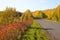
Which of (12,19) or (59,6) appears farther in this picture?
(59,6)

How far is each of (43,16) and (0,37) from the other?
145 m

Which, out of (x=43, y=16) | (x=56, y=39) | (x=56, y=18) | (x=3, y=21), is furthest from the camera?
(x=43, y=16)

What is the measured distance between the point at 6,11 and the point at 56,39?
41.4 feet

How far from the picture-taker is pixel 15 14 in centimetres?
2912

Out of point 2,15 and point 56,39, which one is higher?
point 2,15

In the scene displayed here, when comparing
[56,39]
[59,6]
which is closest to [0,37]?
[56,39]

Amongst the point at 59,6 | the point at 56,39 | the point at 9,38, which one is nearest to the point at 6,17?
the point at 56,39

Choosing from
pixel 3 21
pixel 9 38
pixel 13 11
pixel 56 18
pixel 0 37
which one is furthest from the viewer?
pixel 56 18

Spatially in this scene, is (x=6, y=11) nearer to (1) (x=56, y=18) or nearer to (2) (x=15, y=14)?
(2) (x=15, y=14)

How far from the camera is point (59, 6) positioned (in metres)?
80.1

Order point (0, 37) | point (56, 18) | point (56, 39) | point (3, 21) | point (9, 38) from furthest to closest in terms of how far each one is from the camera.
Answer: point (56, 18) < point (3, 21) < point (56, 39) < point (9, 38) < point (0, 37)

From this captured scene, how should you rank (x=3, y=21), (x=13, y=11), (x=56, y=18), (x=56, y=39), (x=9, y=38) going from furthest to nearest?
(x=56, y=18) < (x=13, y=11) < (x=3, y=21) < (x=56, y=39) < (x=9, y=38)

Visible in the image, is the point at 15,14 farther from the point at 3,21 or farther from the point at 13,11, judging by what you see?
the point at 3,21

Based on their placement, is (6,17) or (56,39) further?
(6,17)
